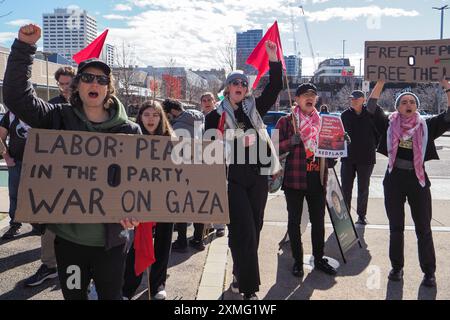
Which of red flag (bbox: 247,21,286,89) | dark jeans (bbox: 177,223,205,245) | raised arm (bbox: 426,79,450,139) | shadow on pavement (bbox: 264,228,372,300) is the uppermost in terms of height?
red flag (bbox: 247,21,286,89)

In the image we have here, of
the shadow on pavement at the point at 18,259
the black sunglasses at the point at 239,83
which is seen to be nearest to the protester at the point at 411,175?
the black sunglasses at the point at 239,83

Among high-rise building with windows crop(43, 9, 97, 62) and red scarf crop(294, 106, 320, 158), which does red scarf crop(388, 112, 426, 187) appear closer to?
red scarf crop(294, 106, 320, 158)

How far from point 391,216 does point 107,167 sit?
315cm

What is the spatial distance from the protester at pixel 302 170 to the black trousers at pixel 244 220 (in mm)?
751

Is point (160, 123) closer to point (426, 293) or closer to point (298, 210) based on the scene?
point (298, 210)

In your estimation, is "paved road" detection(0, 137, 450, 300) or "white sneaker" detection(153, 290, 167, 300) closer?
"white sneaker" detection(153, 290, 167, 300)

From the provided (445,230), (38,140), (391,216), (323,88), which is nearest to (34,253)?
(38,140)

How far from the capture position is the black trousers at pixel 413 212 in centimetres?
429

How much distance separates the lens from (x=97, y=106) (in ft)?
8.79

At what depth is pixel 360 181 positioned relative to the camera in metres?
6.90

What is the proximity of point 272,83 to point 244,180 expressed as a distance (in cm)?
102

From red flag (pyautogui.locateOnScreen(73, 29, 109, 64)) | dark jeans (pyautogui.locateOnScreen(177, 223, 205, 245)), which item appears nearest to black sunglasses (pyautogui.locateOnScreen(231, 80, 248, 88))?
red flag (pyautogui.locateOnScreen(73, 29, 109, 64))

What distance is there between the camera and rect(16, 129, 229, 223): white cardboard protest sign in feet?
8.25

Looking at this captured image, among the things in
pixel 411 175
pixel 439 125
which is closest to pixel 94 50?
pixel 411 175
